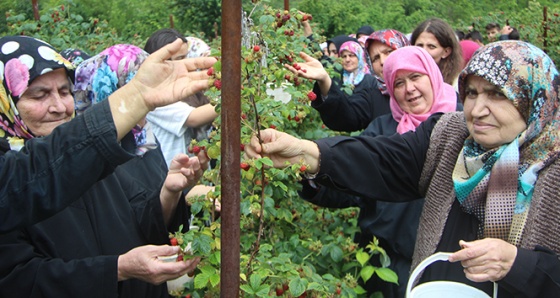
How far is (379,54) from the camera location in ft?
16.1

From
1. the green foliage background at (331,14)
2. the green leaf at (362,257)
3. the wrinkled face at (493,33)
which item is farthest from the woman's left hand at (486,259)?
the wrinkled face at (493,33)

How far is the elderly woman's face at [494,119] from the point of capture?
2.28 meters

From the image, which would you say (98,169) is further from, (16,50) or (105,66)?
(105,66)

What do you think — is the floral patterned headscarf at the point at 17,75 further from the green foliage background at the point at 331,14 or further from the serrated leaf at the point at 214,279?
the green foliage background at the point at 331,14

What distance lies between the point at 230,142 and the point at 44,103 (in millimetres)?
1173

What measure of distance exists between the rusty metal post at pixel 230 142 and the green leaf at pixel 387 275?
1763 millimetres

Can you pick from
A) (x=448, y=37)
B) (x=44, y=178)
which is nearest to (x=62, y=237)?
(x=44, y=178)

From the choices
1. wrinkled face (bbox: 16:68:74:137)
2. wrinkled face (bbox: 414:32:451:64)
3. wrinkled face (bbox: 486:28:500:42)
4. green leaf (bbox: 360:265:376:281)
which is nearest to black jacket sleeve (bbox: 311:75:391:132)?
wrinkled face (bbox: 414:32:451:64)

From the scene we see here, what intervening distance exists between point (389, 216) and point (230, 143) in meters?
1.86

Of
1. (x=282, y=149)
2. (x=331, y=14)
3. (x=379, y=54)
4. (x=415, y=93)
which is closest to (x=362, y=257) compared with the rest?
(x=415, y=93)

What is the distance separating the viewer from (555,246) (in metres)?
2.11

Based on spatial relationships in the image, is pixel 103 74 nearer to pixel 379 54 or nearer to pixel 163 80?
pixel 163 80

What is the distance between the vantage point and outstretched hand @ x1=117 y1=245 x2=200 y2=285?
2.09 m

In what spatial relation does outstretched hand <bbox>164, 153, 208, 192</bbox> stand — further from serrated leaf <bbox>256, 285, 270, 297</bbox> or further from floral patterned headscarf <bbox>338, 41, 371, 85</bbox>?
floral patterned headscarf <bbox>338, 41, 371, 85</bbox>
